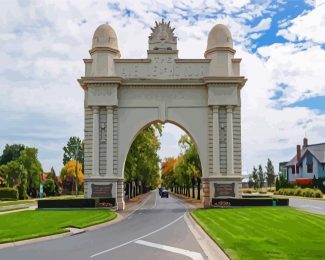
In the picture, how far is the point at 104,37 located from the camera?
139 ft

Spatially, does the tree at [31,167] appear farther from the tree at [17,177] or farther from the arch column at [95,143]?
the arch column at [95,143]

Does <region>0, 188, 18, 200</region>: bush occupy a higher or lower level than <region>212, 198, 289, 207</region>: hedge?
lower

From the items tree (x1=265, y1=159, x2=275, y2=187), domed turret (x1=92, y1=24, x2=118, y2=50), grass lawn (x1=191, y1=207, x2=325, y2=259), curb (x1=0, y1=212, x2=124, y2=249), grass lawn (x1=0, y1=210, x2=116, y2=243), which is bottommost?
curb (x1=0, y1=212, x2=124, y2=249)

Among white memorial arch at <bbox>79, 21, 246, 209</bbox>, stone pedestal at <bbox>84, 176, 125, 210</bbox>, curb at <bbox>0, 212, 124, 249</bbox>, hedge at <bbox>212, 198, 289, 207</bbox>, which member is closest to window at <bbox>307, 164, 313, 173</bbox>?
white memorial arch at <bbox>79, 21, 246, 209</bbox>

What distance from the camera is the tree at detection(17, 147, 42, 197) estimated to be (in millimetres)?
79500

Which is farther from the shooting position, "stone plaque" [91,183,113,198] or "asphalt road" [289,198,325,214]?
"stone plaque" [91,183,113,198]

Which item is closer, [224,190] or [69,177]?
[224,190]

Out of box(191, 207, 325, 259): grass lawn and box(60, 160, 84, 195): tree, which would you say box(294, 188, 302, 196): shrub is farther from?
box(191, 207, 325, 259): grass lawn

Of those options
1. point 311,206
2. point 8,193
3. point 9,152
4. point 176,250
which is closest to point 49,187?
point 8,193

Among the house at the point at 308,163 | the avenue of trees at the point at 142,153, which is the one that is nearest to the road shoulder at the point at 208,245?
the avenue of trees at the point at 142,153

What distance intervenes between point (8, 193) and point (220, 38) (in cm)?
4005

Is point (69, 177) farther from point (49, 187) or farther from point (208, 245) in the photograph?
point (208, 245)

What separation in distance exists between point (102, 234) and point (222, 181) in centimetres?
2041

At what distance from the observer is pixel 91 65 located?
42906mm
